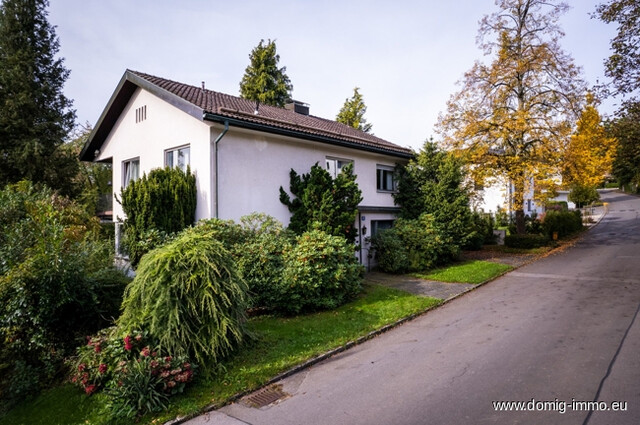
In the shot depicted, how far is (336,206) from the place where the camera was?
12047mm

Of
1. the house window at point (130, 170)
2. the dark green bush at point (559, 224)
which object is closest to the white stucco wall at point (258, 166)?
the house window at point (130, 170)

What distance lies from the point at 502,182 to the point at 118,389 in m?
19.2

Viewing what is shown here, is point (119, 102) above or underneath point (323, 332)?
above

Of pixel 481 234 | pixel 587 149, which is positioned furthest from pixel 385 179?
pixel 587 149

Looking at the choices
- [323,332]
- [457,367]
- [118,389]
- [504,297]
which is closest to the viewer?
[118,389]

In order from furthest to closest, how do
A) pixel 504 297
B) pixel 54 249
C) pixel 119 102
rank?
pixel 119 102 → pixel 504 297 → pixel 54 249

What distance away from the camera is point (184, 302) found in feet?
19.6

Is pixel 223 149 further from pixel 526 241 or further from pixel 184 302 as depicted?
pixel 526 241

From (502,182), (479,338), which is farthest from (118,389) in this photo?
(502,182)

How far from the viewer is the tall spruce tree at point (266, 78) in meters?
31.8

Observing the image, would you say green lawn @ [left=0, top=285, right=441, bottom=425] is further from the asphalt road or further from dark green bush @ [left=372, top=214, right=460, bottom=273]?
dark green bush @ [left=372, top=214, right=460, bottom=273]

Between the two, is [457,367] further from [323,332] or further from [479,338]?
[323,332]

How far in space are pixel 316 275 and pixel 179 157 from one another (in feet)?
21.4

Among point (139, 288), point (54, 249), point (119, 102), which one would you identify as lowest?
point (139, 288)
